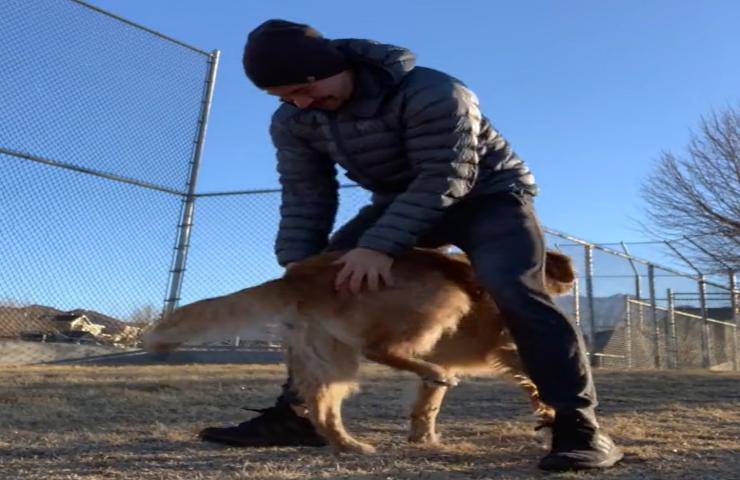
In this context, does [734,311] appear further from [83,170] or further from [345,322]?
[345,322]

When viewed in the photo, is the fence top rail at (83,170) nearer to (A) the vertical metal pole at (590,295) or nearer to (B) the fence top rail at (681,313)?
(A) the vertical metal pole at (590,295)

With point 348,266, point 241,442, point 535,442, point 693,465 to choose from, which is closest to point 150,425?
point 241,442

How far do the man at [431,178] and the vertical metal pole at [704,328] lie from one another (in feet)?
39.0

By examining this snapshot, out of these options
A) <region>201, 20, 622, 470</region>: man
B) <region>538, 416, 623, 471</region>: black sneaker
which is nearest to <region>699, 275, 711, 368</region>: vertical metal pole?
Result: <region>201, 20, 622, 470</region>: man

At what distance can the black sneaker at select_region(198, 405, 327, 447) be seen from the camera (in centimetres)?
329

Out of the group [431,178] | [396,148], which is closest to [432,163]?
A: [431,178]

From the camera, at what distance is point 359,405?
4656 millimetres

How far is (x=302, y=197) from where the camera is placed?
3.52 m

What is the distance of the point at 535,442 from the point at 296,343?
108 cm

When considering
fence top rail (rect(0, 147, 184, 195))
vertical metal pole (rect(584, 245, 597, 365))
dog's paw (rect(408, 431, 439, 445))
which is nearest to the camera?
dog's paw (rect(408, 431, 439, 445))

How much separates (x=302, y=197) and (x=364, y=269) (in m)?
0.75

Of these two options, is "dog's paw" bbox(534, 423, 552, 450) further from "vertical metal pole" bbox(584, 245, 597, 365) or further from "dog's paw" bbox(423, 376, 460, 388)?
"vertical metal pole" bbox(584, 245, 597, 365)

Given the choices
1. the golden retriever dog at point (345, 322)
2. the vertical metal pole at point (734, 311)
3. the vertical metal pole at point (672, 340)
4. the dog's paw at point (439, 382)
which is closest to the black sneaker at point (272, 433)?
the golden retriever dog at point (345, 322)

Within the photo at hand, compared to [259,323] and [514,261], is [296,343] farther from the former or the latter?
[514,261]
